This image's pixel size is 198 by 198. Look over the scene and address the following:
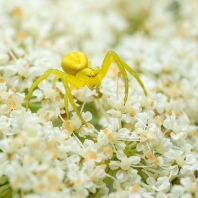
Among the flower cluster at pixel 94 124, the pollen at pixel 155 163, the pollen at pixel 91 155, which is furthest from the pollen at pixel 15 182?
the pollen at pixel 155 163

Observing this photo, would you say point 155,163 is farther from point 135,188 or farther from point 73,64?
point 73,64

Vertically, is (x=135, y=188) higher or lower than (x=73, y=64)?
lower

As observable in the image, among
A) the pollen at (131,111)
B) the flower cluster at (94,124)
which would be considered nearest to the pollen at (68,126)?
the flower cluster at (94,124)

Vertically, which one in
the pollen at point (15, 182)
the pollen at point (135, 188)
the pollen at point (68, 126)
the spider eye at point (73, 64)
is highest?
the spider eye at point (73, 64)

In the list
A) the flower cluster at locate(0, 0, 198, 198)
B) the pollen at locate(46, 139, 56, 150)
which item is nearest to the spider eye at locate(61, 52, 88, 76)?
the flower cluster at locate(0, 0, 198, 198)

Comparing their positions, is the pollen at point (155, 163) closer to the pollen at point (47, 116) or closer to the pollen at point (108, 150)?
the pollen at point (108, 150)

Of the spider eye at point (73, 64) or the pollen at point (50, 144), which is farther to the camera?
the spider eye at point (73, 64)

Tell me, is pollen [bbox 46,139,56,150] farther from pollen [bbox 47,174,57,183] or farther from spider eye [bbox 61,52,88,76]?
spider eye [bbox 61,52,88,76]

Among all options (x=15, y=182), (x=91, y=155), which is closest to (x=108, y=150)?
(x=91, y=155)

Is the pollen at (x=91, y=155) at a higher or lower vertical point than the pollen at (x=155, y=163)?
higher
